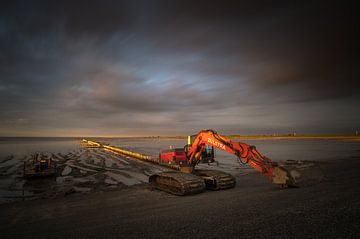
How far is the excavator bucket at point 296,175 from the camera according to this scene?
A: 31.8 feet

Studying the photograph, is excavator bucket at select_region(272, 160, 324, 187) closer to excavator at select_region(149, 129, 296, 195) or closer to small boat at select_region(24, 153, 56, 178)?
excavator at select_region(149, 129, 296, 195)

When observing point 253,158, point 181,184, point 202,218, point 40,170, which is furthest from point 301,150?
point 40,170

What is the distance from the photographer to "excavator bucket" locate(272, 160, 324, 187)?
9694 millimetres

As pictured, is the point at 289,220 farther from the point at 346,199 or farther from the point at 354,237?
the point at 346,199

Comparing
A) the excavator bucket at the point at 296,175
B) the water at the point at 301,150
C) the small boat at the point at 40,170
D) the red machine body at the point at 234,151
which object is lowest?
the water at the point at 301,150

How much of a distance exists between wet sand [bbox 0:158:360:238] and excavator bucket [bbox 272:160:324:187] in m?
0.39

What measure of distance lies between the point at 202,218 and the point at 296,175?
5.73 metres

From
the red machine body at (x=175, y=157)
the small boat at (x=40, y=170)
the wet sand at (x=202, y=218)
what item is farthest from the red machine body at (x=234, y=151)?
the small boat at (x=40, y=170)

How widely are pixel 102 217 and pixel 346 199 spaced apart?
8.28 metres

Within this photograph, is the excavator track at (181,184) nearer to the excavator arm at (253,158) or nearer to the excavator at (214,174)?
the excavator at (214,174)

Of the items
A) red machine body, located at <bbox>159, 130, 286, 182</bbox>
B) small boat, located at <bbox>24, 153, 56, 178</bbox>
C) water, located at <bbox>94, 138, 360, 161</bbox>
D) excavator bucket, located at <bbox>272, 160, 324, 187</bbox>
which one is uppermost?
red machine body, located at <bbox>159, 130, 286, 182</bbox>

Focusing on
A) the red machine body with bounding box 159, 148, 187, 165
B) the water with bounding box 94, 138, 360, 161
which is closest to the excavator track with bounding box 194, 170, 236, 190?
the red machine body with bounding box 159, 148, 187, 165

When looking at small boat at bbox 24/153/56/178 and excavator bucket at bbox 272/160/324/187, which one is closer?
excavator bucket at bbox 272/160/324/187

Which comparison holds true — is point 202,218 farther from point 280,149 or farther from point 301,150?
point 280,149
